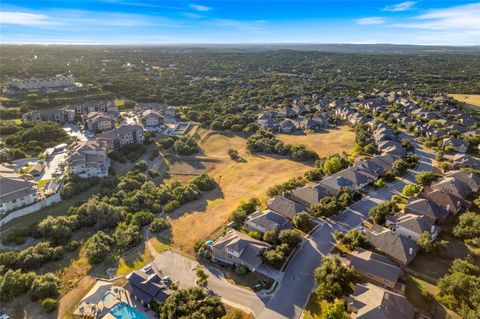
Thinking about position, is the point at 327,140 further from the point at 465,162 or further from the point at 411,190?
the point at 411,190

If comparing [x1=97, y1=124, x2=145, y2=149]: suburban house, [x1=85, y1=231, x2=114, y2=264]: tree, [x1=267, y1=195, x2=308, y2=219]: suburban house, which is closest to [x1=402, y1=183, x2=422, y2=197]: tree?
[x1=267, y1=195, x2=308, y2=219]: suburban house

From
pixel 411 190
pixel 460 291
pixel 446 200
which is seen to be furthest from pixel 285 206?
pixel 446 200

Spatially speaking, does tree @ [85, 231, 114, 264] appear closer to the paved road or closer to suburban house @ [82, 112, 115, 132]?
the paved road

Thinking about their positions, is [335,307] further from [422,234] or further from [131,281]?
[131,281]

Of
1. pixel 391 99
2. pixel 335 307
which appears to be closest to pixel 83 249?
pixel 335 307

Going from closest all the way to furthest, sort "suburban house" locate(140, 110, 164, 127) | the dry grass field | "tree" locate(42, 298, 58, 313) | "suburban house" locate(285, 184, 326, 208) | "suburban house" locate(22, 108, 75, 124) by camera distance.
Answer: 1. "tree" locate(42, 298, 58, 313)
2. "suburban house" locate(285, 184, 326, 208)
3. "suburban house" locate(22, 108, 75, 124)
4. "suburban house" locate(140, 110, 164, 127)
5. the dry grass field
